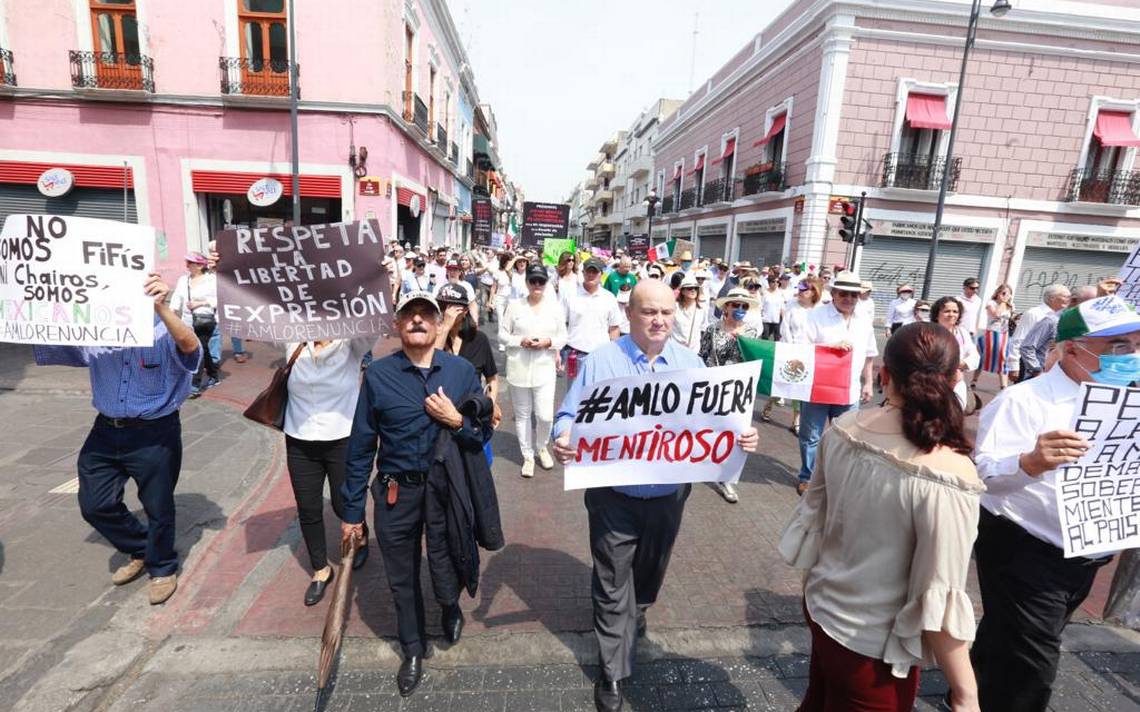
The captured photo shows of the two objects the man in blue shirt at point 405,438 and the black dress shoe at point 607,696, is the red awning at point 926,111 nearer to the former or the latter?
the man in blue shirt at point 405,438

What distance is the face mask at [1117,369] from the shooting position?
2.22m

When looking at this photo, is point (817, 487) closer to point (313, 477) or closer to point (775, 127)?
point (313, 477)

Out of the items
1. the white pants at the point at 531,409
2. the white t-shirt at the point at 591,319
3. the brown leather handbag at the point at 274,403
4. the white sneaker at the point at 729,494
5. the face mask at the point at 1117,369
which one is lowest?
the white sneaker at the point at 729,494

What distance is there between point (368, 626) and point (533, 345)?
2.66 meters

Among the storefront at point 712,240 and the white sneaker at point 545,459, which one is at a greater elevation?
the storefront at point 712,240

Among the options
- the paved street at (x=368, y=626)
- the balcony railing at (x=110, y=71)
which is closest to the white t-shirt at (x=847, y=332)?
the paved street at (x=368, y=626)

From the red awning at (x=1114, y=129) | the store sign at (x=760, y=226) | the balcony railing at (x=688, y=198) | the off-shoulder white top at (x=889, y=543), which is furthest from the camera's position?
the balcony railing at (x=688, y=198)

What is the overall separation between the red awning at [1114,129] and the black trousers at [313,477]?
24655 millimetres

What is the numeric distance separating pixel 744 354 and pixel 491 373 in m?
2.69

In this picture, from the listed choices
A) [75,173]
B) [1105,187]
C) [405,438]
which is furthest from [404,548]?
[1105,187]

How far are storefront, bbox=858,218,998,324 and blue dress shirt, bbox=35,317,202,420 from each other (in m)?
19.8

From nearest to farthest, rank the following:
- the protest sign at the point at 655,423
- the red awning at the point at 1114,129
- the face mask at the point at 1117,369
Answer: the face mask at the point at 1117,369 < the protest sign at the point at 655,423 < the red awning at the point at 1114,129

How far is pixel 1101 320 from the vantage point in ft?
7.24

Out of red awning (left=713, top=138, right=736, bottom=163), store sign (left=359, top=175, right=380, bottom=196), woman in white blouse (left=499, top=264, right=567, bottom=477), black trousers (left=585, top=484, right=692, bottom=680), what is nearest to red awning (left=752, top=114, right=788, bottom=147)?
red awning (left=713, top=138, right=736, bottom=163)
